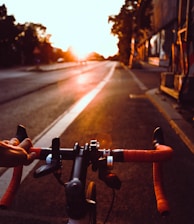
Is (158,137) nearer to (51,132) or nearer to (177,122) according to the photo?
(51,132)

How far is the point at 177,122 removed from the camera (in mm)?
7262

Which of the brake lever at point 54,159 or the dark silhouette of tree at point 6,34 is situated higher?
the dark silhouette of tree at point 6,34

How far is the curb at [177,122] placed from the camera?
5867mm

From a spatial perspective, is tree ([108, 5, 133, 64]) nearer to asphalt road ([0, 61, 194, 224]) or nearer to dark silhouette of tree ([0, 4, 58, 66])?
dark silhouette of tree ([0, 4, 58, 66])

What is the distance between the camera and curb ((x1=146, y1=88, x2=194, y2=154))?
Result: 5.87 meters

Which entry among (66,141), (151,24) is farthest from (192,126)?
(151,24)

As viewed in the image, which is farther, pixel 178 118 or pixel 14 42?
pixel 14 42

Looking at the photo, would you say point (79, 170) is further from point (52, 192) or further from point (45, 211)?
point (52, 192)

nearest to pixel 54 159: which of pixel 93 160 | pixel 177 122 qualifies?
pixel 93 160

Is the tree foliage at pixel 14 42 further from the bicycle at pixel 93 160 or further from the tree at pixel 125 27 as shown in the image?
the bicycle at pixel 93 160

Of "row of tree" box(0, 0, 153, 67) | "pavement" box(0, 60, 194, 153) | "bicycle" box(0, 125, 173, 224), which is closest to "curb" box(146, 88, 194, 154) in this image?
"pavement" box(0, 60, 194, 153)

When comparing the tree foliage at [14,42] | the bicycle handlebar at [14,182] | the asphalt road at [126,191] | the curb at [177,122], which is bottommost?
the asphalt road at [126,191]

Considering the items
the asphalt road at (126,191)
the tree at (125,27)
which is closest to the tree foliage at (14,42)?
the tree at (125,27)

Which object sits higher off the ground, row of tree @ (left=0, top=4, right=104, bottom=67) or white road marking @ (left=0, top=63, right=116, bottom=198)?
row of tree @ (left=0, top=4, right=104, bottom=67)
